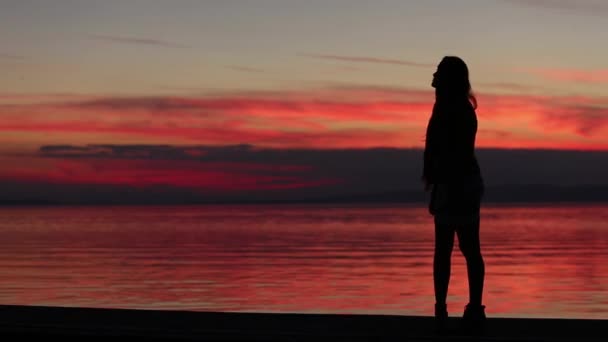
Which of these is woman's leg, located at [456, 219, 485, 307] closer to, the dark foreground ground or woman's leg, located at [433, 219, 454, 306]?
woman's leg, located at [433, 219, 454, 306]

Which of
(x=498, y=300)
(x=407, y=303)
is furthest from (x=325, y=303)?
(x=498, y=300)

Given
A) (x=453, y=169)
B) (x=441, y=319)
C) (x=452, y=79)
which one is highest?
(x=452, y=79)

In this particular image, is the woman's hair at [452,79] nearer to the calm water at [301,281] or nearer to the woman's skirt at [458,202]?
the woman's skirt at [458,202]

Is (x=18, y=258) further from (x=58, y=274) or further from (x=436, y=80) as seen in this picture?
(x=436, y=80)

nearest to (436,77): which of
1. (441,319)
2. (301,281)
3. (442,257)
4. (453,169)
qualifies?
(453,169)

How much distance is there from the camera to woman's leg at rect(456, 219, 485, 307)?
7613mm

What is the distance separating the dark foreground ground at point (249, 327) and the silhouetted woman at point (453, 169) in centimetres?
45

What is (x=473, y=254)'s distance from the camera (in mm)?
7699

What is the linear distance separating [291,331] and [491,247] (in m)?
49.0

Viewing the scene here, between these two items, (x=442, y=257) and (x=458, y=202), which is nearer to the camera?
(x=458, y=202)

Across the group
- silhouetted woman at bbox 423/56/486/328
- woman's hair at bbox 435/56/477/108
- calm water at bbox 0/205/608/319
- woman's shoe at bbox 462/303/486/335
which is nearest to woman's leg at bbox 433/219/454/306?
silhouetted woman at bbox 423/56/486/328

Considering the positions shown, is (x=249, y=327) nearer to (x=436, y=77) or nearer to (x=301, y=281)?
(x=436, y=77)

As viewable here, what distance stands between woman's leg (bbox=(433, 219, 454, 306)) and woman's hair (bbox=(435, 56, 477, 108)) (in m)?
1.03

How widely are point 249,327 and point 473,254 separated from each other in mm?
1883
